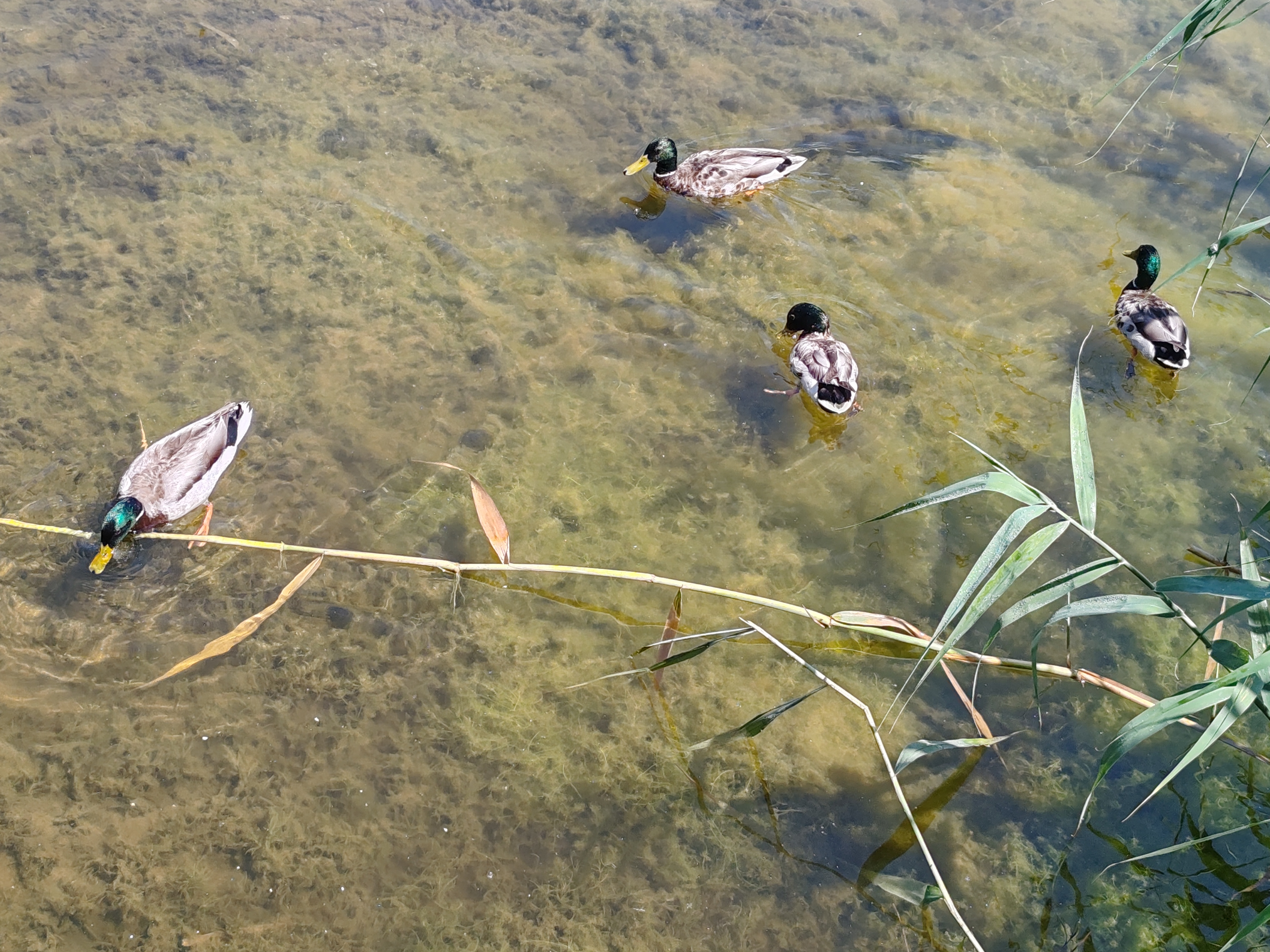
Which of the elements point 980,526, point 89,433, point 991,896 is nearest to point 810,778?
point 991,896

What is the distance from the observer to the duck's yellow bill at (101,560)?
436 centimetres

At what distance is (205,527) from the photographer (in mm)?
4656

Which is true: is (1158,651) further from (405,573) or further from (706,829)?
(405,573)

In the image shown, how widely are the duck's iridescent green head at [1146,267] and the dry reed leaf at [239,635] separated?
5.09 metres

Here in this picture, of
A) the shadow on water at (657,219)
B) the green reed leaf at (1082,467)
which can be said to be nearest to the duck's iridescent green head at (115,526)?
the shadow on water at (657,219)

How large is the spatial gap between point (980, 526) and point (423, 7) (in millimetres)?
6209

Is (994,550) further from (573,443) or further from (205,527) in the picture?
(205,527)

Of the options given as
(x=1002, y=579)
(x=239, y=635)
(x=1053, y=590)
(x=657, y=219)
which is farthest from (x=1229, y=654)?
(x=657, y=219)

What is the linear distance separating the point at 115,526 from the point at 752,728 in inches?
117

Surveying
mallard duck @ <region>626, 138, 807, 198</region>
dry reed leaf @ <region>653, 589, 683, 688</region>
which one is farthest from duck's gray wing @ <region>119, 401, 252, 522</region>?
mallard duck @ <region>626, 138, 807, 198</region>

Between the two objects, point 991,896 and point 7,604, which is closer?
point 991,896

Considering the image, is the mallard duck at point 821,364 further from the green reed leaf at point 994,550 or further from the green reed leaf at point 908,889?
the green reed leaf at point 908,889

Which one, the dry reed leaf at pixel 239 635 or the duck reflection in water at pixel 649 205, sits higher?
the duck reflection in water at pixel 649 205

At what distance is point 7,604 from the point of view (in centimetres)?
430
